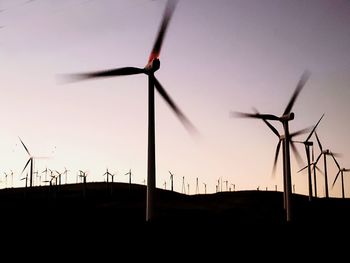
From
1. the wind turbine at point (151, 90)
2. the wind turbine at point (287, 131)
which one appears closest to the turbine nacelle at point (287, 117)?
the wind turbine at point (287, 131)

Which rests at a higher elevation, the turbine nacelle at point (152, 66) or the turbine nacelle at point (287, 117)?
the turbine nacelle at point (152, 66)

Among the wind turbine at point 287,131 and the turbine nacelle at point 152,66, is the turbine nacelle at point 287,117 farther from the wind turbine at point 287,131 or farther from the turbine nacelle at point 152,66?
the turbine nacelle at point 152,66

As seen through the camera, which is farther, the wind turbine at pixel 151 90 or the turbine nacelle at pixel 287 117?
the turbine nacelle at pixel 287 117

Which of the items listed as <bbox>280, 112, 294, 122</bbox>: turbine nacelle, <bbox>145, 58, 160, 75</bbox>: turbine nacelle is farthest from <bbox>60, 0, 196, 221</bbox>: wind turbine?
<bbox>280, 112, 294, 122</bbox>: turbine nacelle

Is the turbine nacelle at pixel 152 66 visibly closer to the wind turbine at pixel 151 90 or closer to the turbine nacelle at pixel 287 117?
the wind turbine at pixel 151 90

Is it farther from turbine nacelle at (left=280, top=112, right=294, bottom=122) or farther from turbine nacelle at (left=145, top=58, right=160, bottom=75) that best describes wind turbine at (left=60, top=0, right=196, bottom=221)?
turbine nacelle at (left=280, top=112, right=294, bottom=122)

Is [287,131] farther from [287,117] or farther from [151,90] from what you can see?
[151,90]

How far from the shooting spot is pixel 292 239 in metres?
47.0

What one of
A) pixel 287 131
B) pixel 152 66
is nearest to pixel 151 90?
pixel 152 66

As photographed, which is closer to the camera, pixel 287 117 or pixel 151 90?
pixel 151 90

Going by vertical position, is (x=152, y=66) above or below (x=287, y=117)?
above

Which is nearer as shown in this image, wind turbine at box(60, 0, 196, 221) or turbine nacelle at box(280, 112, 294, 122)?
wind turbine at box(60, 0, 196, 221)

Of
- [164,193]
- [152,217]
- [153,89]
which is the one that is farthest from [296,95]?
[164,193]

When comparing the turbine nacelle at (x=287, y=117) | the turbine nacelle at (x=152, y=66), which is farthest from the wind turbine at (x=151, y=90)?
the turbine nacelle at (x=287, y=117)
